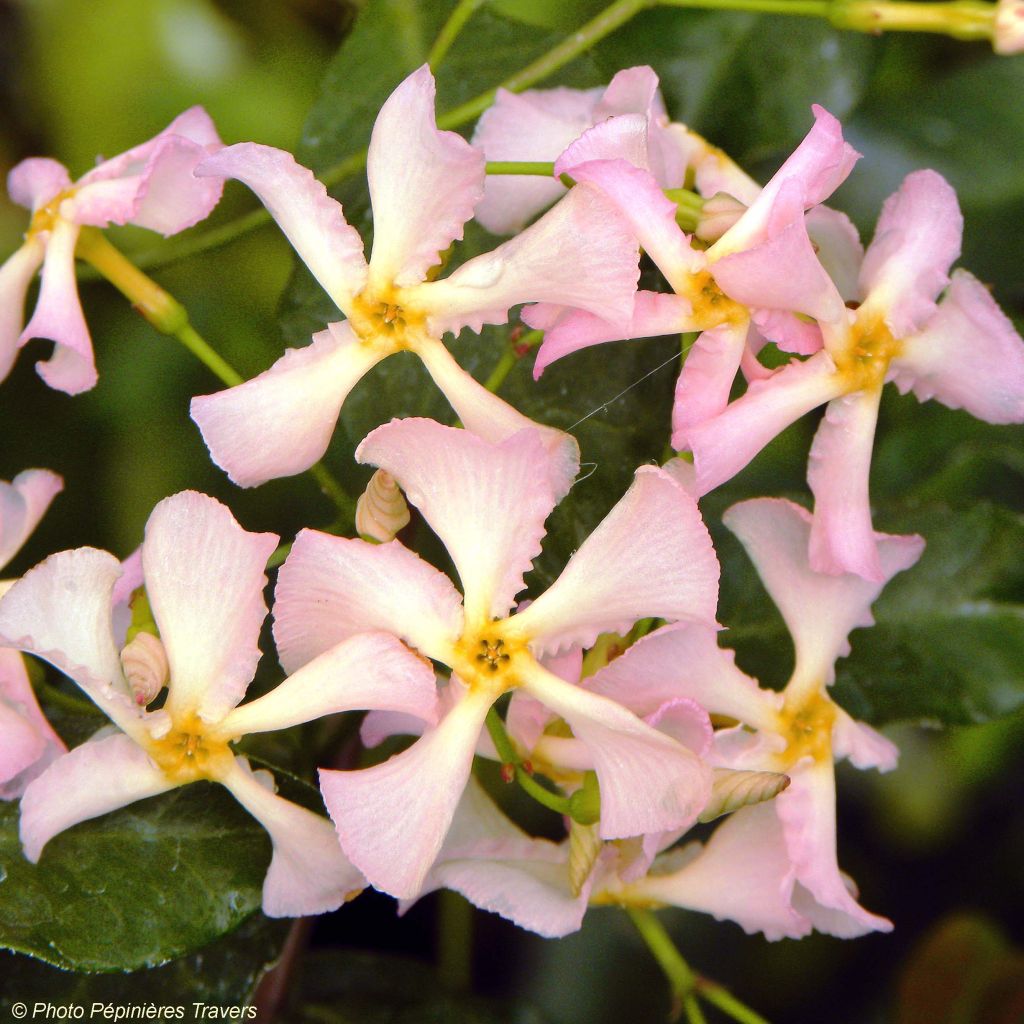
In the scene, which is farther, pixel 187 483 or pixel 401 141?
pixel 187 483

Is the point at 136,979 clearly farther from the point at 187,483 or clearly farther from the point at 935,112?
the point at 935,112

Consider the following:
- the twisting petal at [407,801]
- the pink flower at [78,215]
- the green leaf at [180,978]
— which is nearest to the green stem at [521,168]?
the pink flower at [78,215]

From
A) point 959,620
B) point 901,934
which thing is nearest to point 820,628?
point 959,620

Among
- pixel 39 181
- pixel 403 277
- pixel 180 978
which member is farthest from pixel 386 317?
pixel 180 978

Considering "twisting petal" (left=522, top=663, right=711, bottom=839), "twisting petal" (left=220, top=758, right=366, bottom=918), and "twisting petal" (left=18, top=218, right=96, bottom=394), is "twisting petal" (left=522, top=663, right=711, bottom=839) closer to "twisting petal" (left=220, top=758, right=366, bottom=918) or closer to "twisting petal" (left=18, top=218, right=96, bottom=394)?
"twisting petal" (left=220, top=758, right=366, bottom=918)

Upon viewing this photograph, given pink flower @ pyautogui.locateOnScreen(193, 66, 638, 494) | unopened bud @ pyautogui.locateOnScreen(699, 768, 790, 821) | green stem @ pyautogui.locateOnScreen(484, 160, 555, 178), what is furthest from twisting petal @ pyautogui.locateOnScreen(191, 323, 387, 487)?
unopened bud @ pyautogui.locateOnScreen(699, 768, 790, 821)

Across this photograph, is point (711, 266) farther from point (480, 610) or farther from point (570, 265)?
point (480, 610)

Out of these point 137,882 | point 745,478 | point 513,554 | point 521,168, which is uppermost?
point 521,168
